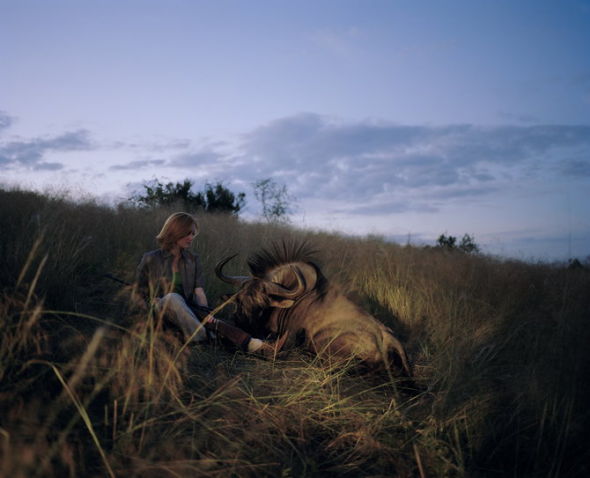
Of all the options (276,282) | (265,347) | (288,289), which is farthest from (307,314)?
(265,347)

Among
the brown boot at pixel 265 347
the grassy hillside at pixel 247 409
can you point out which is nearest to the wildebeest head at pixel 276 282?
the brown boot at pixel 265 347

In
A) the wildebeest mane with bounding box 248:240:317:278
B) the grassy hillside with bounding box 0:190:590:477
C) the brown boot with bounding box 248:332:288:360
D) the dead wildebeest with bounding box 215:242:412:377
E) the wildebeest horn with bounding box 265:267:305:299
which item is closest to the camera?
the grassy hillside with bounding box 0:190:590:477

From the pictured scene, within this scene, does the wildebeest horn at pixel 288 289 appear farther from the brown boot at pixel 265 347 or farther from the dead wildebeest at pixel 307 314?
the brown boot at pixel 265 347

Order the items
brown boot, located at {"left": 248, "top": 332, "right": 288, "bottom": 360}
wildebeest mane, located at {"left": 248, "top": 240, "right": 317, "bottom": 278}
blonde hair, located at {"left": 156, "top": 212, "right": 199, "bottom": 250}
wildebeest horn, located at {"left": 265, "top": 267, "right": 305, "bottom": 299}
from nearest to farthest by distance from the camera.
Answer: wildebeest horn, located at {"left": 265, "top": 267, "right": 305, "bottom": 299}, brown boot, located at {"left": 248, "top": 332, "right": 288, "bottom": 360}, wildebeest mane, located at {"left": 248, "top": 240, "right": 317, "bottom": 278}, blonde hair, located at {"left": 156, "top": 212, "right": 199, "bottom": 250}

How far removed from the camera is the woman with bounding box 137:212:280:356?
4.23 meters

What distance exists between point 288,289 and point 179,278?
148 cm

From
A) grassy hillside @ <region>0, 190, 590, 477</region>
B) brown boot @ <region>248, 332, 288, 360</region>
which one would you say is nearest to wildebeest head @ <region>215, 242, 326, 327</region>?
brown boot @ <region>248, 332, 288, 360</region>

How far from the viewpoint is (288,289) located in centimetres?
404

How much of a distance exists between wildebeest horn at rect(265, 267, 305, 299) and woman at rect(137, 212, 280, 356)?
539 mm

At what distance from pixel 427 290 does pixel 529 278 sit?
250 cm

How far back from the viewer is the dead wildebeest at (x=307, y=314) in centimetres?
370

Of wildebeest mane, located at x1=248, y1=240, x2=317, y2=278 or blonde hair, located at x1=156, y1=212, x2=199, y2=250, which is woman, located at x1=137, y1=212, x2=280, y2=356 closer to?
blonde hair, located at x1=156, y1=212, x2=199, y2=250

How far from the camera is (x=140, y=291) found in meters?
4.80

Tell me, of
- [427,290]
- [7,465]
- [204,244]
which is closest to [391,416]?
[7,465]
